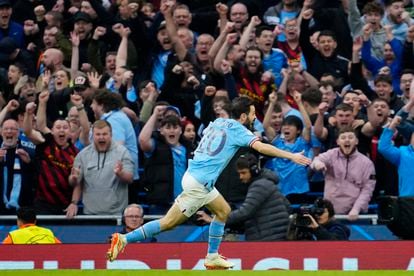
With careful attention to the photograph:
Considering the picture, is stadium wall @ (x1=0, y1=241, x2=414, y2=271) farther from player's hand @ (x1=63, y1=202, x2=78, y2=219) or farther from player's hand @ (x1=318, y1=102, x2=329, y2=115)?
player's hand @ (x1=318, y1=102, x2=329, y2=115)

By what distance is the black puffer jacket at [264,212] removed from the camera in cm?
1586

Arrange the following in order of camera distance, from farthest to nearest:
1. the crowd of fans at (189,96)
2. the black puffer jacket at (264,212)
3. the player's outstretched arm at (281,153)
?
the crowd of fans at (189,96) < the black puffer jacket at (264,212) < the player's outstretched arm at (281,153)

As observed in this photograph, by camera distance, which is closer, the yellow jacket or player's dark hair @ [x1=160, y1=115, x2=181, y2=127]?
the yellow jacket

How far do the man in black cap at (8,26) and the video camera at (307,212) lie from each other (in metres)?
7.34

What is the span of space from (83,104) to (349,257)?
211 inches

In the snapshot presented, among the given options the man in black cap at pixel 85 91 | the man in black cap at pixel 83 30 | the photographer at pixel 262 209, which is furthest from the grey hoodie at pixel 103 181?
the man in black cap at pixel 83 30

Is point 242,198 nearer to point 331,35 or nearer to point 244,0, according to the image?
point 331,35

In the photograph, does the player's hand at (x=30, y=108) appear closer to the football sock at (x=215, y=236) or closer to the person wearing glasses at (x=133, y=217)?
the person wearing glasses at (x=133, y=217)

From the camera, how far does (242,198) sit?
55.5ft

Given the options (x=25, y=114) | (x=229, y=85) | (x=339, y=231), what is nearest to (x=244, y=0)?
(x=229, y=85)

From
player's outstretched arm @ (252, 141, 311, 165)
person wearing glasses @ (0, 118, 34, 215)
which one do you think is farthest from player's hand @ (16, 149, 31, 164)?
player's outstretched arm @ (252, 141, 311, 165)

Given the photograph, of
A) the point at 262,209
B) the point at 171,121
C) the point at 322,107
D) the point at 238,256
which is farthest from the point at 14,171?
the point at 322,107

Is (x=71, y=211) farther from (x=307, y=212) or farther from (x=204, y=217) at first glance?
(x=307, y=212)

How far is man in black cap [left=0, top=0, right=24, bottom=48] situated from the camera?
21.1 m
